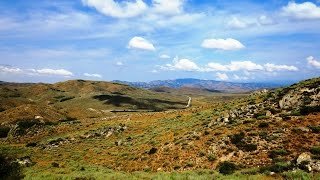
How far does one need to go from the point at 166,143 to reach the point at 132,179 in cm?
A: 1660

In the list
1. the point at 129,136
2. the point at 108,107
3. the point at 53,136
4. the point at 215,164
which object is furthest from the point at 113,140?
the point at 108,107

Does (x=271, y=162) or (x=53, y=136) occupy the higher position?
(x=271, y=162)

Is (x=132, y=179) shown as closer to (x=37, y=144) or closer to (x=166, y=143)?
(x=166, y=143)

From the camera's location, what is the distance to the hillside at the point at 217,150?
2466cm

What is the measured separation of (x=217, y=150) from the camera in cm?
3139

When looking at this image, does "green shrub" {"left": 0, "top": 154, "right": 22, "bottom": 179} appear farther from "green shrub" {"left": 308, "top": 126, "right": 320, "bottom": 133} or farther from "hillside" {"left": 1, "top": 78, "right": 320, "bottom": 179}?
"green shrub" {"left": 308, "top": 126, "right": 320, "bottom": 133}

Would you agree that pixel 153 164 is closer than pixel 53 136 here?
Yes

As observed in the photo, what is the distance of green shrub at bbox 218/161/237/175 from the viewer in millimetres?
24281

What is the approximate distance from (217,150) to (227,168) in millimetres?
6229

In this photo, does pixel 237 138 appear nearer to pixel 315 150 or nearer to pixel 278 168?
pixel 315 150

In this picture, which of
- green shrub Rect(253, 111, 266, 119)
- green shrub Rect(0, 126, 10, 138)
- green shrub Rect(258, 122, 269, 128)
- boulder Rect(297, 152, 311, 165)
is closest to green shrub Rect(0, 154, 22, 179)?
boulder Rect(297, 152, 311, 165)

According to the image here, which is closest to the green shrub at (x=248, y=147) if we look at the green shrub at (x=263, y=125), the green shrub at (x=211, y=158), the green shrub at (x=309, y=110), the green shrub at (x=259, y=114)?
the green shrub at (x=211, y=158)

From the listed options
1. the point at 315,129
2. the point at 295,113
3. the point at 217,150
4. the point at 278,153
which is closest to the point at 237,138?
the point at 217,150

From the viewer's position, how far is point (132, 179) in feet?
77.2
